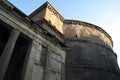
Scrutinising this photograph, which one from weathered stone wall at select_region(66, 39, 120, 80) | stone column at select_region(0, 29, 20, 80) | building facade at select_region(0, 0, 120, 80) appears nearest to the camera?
stone column at select_region(0, 29, 20, 80)

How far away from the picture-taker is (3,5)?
8820 millimetres

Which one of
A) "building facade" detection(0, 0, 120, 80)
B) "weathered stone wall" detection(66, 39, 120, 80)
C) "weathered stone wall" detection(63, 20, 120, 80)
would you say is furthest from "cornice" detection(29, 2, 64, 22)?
"weathered stone wall" detection(66, 39, 120, 80)

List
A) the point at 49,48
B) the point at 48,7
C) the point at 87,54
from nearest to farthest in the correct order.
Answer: the point at 49,48
the point at 48,7
the point at 87,54

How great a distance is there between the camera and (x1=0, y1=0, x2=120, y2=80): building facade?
30.2 ft

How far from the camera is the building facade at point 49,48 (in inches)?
363

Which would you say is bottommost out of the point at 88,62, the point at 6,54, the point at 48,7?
the point at 6,54

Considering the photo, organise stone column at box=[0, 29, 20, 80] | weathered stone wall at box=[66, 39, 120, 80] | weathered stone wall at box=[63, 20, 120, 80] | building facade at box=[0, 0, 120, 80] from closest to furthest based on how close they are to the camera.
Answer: stone column at box=[0, 29, 20, 80] < building facade at box=[0, 0, 120, 80] < weathered stone wall at box=[66, 39, 120, 80] < weathered stone wall at box=[63, 20, 120, 80]

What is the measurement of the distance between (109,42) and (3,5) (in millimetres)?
17605

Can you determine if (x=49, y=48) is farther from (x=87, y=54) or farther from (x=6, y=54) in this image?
(x=87, y=54)

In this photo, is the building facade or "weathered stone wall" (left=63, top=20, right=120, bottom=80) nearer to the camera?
the building facade

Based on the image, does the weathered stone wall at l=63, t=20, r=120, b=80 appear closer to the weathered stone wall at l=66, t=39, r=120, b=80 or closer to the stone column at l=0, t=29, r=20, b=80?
the weathered stone wall at l=66, t=39, r=120, b=80

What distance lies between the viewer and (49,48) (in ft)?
38.1

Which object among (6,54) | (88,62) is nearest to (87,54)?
(88,62)

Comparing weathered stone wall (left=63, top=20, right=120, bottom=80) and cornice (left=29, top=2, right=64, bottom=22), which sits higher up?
cornice (left=29, top=2, right=64, bottom=22)
